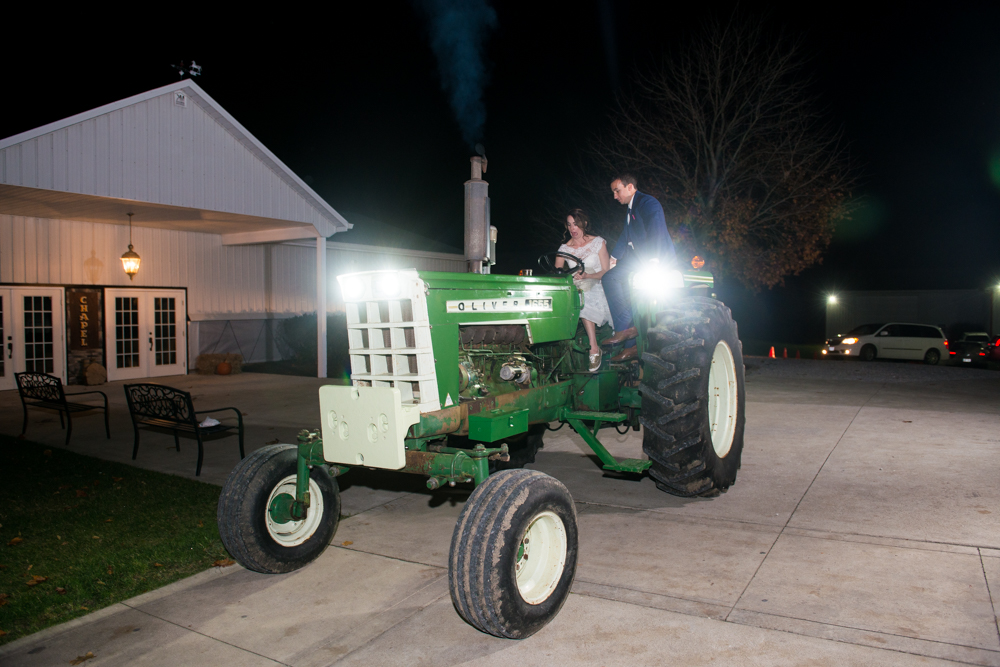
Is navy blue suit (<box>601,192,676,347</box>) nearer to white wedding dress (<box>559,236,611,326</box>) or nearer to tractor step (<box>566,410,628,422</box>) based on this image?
white wedding dress (<box>559,236,611,326</box>)

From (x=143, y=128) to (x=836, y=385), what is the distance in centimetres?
1301

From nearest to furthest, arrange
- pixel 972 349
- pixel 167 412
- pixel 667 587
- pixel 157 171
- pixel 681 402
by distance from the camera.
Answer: pixel 667 587
pixel 681 402
pixel 167 412
pixel 157 171
pixel 972 349

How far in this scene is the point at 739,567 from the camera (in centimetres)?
383

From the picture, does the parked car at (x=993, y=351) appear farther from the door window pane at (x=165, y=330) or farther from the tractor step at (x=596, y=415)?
the door window pane at (x=165, y=330)

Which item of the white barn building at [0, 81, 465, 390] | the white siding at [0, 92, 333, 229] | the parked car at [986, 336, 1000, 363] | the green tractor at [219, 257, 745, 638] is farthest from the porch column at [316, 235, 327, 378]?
the parked car at [986, 336, 1000, 363]

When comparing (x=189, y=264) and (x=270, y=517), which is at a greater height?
(x=189, y=264)

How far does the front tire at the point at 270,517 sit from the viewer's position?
372 cm

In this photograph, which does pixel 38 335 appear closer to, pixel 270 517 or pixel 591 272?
pixel 270 517

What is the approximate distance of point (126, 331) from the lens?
45.6 feet

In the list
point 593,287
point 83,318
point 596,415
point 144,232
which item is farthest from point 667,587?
point 144,232

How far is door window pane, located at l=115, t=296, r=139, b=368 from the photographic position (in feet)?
45.1

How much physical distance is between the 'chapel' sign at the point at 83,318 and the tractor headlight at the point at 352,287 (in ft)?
38.9

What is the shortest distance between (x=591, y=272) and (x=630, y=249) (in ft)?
1.51

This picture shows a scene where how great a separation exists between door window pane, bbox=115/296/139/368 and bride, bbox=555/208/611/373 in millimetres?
11909
